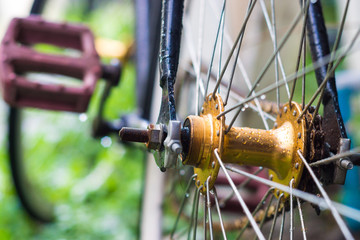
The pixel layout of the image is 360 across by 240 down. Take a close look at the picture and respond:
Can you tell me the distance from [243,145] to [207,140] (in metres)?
0.05

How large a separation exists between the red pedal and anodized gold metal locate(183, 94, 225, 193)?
1.83 ft

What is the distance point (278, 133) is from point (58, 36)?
0.79m

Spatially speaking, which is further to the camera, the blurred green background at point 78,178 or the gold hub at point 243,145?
the blurred green background at point 78,178

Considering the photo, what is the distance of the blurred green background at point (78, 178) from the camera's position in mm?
1564

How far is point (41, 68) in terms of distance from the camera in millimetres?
1106

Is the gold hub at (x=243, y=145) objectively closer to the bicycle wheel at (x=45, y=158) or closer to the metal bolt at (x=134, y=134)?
the metal bolt at (x=134, y=134)

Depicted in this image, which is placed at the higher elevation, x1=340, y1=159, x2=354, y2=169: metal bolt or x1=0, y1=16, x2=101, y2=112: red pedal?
x1=0, y1=16, x2=101, y2=112: red pedal

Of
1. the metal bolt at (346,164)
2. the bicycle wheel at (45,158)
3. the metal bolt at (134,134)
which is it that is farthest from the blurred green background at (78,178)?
the metal bolt at (346,164)

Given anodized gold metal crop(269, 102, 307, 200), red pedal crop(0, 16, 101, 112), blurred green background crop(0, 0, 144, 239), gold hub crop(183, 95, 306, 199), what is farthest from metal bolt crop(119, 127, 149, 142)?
blurred green background crop(0, 0, 144, 239)

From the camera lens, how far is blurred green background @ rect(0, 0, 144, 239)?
1564 millimetres

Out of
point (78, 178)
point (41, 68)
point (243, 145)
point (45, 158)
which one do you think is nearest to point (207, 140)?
point (243, 145)

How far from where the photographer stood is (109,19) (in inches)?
115

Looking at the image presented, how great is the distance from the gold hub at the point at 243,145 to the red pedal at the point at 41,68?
0.55 meters

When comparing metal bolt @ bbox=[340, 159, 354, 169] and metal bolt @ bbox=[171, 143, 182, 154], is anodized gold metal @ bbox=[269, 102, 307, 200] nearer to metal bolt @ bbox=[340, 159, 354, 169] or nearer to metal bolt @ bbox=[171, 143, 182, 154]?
metal bolt @ bbox=[340, 159, 354, 169]
